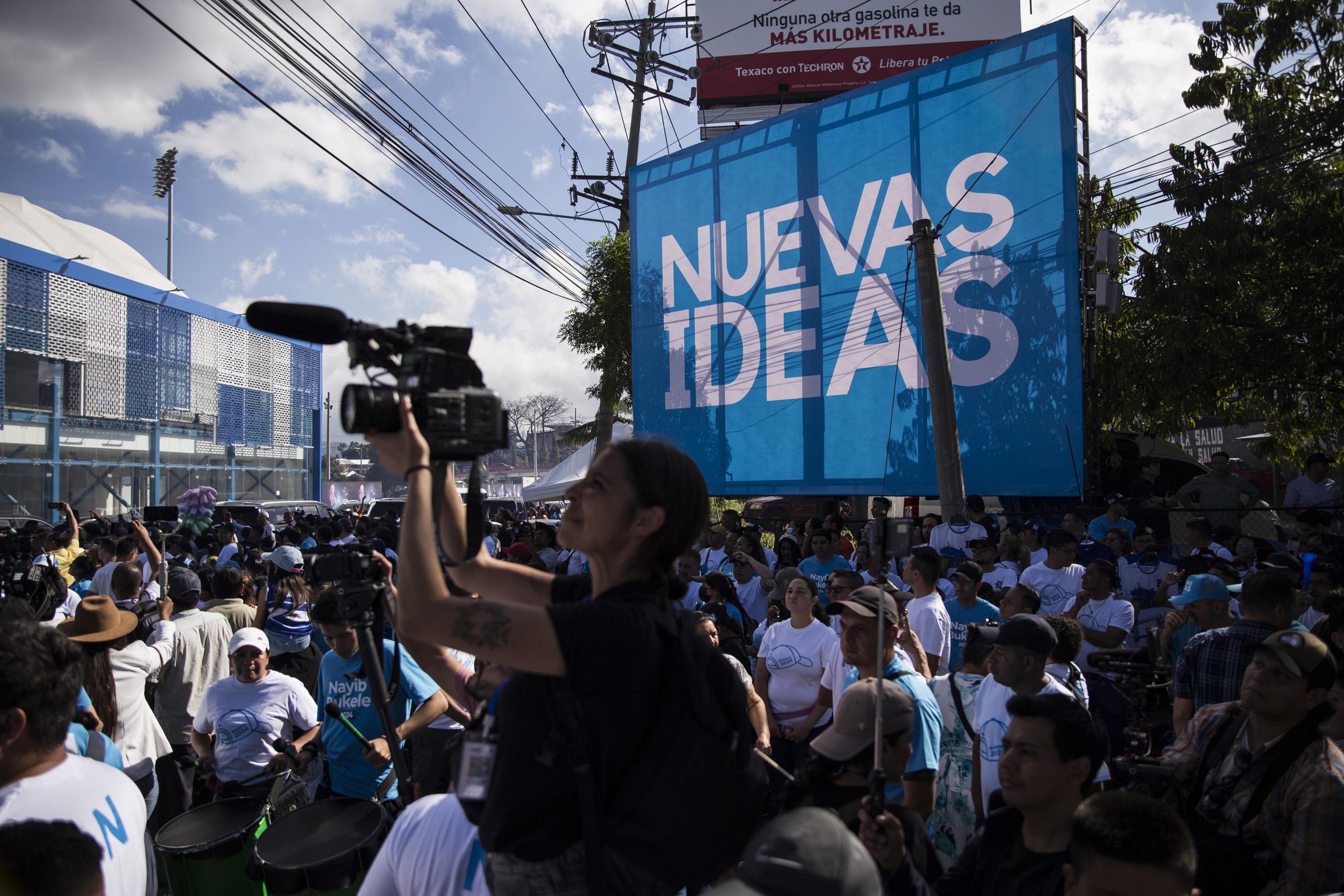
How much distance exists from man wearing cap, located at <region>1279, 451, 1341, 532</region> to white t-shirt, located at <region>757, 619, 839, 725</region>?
7.61 meters

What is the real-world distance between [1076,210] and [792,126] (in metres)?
5.97

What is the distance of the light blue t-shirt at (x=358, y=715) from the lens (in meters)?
4.58

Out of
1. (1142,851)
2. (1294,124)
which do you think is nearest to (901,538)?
(1142,851)

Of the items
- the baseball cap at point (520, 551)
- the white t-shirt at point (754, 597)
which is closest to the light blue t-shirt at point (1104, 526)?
the white t-shirt at point (754, 597)

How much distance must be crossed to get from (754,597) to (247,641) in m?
5.67

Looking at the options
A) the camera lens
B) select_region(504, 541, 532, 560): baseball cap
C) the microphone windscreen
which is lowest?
select_region(504, 541, 532, 560): baseball cap

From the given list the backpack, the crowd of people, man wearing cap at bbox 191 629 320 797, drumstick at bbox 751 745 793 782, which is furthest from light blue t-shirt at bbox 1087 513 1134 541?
the backpack

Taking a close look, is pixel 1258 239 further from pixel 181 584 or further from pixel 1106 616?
pixel 181 584

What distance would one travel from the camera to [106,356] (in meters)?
27.9

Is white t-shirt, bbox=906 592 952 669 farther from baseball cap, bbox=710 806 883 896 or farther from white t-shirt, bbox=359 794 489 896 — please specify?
baseball cap, bbox=710 806 883 896

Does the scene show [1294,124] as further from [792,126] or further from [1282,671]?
[1282,671]

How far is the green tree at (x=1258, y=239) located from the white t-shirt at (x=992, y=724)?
10360mm

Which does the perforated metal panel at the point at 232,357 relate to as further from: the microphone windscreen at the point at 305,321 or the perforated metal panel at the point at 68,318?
the microphone windscreen at the point at 305,321

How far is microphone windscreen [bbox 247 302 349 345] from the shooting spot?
1.96m
